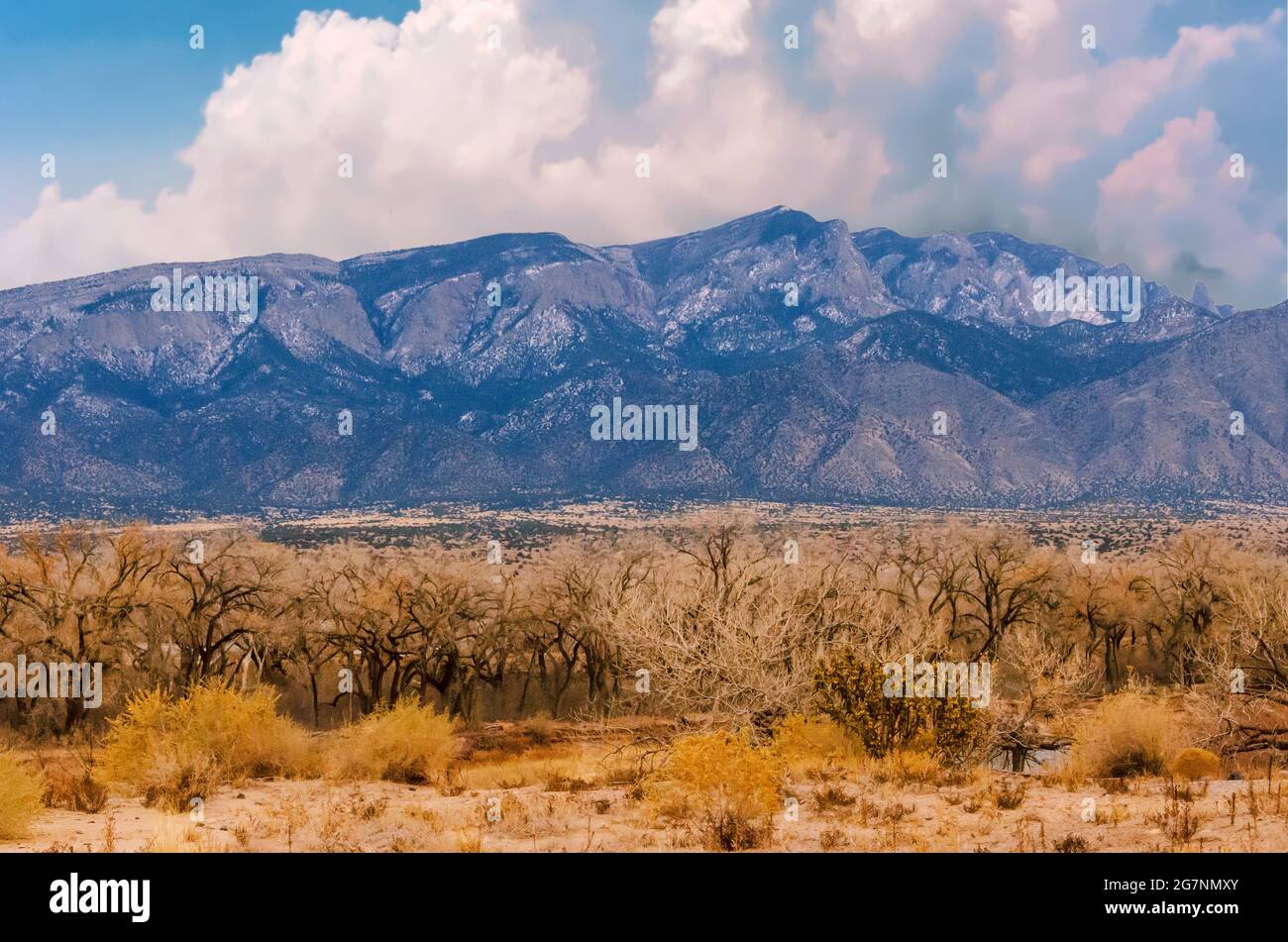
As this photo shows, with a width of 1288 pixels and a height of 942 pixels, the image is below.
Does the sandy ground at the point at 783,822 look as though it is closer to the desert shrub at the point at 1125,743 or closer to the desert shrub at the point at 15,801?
the desert shrub at the point at 15,801

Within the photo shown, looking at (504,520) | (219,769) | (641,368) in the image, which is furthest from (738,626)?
(641,368)

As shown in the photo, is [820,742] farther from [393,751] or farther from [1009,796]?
[393,751]

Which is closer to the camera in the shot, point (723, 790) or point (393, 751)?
point (723, 790)

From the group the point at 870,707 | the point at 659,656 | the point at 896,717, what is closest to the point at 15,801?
the point at 659,656

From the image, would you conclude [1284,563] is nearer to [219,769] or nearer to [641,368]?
[219,769]

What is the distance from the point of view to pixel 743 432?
120 meters

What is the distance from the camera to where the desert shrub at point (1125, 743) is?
841 inches

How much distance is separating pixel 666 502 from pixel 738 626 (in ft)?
276

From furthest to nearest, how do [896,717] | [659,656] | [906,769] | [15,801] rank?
[659,656] < [896,717] < [906,769] < [15,801]

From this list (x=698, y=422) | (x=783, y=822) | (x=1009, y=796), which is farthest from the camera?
(x=698, y=422)

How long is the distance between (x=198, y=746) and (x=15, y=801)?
6.00 meters

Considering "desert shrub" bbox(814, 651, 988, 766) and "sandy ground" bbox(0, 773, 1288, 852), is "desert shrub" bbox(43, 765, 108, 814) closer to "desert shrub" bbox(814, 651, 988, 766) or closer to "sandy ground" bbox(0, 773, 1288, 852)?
"sandy ground" bbox(0, 773, 1288, 852)

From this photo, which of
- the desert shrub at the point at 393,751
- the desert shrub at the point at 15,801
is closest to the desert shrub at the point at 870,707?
the desert shrub at the point at 393,751

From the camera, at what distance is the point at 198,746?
69.9 feet
